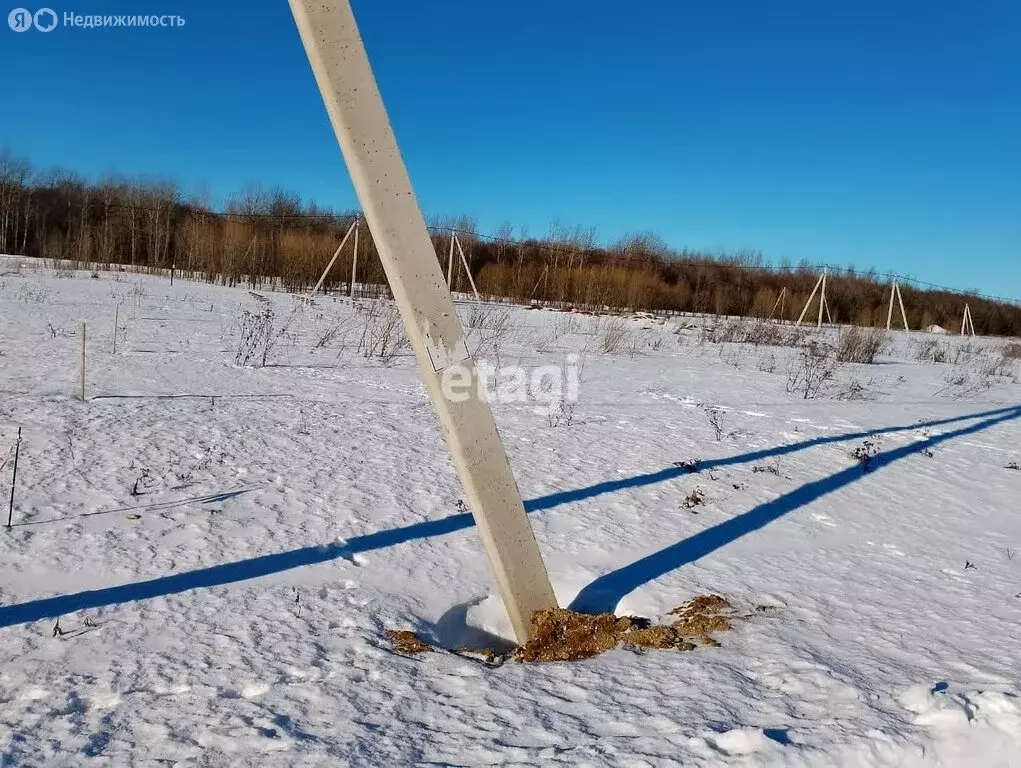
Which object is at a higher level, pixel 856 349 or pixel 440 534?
pixel 856 349

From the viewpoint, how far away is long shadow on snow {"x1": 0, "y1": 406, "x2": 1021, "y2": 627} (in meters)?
2.45


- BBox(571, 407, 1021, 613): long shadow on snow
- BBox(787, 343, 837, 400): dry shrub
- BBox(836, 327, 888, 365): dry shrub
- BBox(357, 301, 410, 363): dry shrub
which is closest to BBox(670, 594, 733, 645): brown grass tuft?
BBox(571, 407, 1021, 613): long shadow on snow

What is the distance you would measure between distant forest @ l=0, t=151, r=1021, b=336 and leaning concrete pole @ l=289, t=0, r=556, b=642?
1659 cm

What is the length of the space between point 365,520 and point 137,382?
10.0ft

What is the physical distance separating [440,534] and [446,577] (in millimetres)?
411

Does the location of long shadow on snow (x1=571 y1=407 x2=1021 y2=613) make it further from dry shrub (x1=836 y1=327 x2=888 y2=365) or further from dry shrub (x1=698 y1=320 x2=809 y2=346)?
dry shrub (x1=698 y1=320 x2=809 y2=346)

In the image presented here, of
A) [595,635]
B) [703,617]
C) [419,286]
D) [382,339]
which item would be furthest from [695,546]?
[382,339]

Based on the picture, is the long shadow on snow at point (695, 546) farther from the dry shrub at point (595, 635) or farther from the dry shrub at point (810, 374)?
the dry shrub at point (810, 374)

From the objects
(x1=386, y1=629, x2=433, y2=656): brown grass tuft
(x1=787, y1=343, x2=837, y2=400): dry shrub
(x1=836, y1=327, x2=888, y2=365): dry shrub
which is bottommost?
(x1=386, y1=629, x2=433, y2=656): brown grass tuft

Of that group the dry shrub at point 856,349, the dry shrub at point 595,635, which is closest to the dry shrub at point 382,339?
the dry shrub at point 595,635

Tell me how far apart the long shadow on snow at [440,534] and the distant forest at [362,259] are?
15296 mm

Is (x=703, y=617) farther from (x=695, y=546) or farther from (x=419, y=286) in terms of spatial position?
(x=419, y=286)

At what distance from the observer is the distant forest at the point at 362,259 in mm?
20109

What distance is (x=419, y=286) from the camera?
209 centimetres
